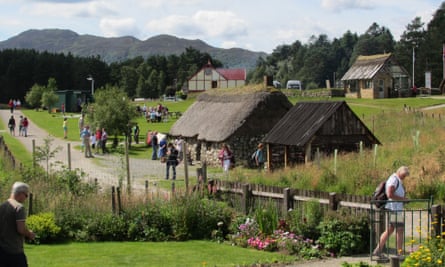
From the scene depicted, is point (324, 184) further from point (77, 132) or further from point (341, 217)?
point (77, 132)

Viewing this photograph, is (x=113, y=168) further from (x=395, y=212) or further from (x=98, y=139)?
(x=395, y=212)

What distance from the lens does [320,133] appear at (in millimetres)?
29547

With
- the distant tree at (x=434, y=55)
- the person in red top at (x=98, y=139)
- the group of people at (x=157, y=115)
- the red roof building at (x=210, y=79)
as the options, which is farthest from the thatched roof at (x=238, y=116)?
the red roof building at (x=210, y=79)

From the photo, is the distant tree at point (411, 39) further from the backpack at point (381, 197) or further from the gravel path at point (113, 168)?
the backpack at point (381, 197)

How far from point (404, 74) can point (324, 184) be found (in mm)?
58275

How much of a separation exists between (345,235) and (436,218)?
1.92m

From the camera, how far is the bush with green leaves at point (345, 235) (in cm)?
1421

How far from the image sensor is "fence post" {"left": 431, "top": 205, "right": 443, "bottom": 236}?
43.9 feet

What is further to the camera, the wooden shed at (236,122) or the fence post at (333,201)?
the wooden shed at (236,122)

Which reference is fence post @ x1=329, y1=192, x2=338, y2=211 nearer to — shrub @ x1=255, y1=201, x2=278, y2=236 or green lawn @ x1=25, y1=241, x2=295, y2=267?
shrub @ x1=255, y1=201, x2=278, y2=236

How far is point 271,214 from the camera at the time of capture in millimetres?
15719

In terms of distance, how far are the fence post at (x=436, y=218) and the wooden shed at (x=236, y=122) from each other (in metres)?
21.2

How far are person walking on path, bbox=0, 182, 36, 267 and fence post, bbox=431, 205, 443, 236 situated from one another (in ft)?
25.6

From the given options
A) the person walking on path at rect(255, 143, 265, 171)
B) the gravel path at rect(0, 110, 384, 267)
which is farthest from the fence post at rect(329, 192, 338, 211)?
the person walking on path at rect(255, 143, 265, 171)
